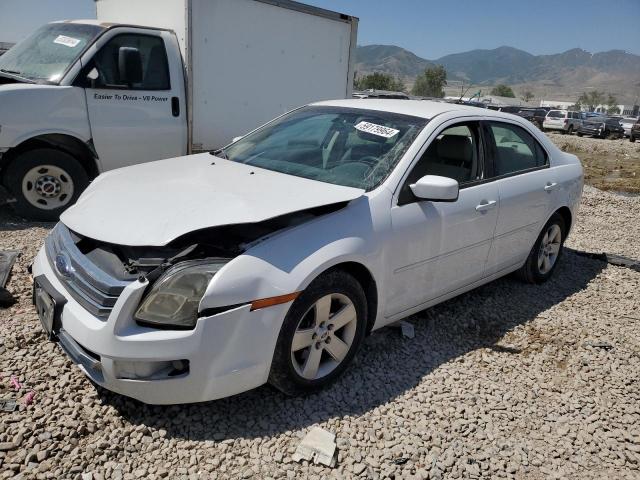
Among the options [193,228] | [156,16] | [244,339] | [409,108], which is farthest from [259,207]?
[156,16]

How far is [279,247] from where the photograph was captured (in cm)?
255

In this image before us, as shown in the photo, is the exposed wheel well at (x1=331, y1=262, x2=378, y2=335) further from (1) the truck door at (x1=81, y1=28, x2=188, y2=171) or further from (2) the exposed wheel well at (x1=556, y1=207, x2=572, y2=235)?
(1) the truck door at (x1=81, y1=28, x2=188, y2=171)

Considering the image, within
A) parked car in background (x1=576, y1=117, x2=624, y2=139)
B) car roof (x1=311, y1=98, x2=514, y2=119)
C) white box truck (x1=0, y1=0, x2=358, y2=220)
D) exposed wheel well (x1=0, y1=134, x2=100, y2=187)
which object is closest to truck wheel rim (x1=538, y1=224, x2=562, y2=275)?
car roof (x1=311, y1=98, x2=514, y2=119)

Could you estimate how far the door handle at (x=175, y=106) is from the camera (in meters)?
6.04

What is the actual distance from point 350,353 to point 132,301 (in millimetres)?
1338

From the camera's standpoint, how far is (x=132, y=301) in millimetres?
2297

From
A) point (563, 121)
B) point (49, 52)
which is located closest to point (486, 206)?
point (49, 52)

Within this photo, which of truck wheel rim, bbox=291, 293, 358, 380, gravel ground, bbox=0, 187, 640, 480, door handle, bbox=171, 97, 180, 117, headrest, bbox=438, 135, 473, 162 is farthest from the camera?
door handle, bbox=171, 97, 180, 117

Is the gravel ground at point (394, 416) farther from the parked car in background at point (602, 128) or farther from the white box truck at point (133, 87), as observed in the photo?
the parked car in background at point (602, 128)

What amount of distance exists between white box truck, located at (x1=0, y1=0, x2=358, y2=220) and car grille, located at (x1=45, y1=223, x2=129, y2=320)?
314cm

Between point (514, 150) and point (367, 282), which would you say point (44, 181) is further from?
point (514, 150)

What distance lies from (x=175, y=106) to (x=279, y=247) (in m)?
4.18

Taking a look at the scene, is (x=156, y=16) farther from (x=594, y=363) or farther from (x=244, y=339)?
(x=594, y=363)

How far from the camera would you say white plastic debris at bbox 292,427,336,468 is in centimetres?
246
